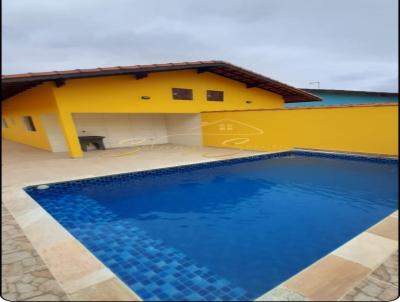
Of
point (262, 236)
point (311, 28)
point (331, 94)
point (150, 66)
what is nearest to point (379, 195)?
point (262, 236)

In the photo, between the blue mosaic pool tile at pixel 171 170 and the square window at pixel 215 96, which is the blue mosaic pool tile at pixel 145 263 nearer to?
the blue mosaic pool tile at pixel 171 170

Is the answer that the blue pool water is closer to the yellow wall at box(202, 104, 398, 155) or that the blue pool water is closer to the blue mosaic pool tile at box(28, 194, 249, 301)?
the blue mosaic pool tile at box(28, 194, 249, 301)

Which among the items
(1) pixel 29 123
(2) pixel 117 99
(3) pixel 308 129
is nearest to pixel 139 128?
(2) pixel 117 99

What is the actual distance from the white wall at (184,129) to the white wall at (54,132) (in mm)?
6778

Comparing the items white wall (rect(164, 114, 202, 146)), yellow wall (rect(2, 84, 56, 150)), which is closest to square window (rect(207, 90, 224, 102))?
white wall (rect(164, 114, 202, 146))

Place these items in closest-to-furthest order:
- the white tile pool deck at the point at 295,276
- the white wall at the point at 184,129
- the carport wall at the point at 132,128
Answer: the white tile pool deck at the point at 295,276
the carport wall at the point at 132,128
the white wall at the point at 184,129

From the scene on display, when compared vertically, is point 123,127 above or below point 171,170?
above

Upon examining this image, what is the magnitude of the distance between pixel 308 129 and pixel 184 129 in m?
7.90

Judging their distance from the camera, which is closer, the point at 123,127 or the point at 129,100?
the point at 129,100

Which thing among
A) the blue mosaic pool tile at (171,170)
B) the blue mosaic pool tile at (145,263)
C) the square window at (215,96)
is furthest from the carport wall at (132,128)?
the blue mosaic pool tile at (145,263)

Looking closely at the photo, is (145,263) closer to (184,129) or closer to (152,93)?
(152,93)

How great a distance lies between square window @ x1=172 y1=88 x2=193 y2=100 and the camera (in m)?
13.7

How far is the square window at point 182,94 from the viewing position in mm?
13688

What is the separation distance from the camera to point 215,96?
15453 millimetres
